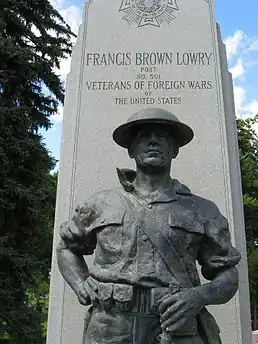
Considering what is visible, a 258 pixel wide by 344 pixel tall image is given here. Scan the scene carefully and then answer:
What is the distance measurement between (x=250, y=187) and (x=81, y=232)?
18442 millimetres

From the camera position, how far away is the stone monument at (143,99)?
5.83 m

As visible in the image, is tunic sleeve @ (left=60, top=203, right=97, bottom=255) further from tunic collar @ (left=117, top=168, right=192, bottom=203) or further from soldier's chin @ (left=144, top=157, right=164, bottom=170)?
soldier's chin @ (left=144, top=157, right=164, bottom=170)

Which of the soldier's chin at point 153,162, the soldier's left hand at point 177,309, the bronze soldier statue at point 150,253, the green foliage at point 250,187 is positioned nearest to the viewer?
the soldier's left hand at point 177,309

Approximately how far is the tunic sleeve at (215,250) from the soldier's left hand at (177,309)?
0.31 m

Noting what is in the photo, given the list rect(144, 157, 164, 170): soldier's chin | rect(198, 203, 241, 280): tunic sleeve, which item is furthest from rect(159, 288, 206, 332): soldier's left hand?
rect(144, 157, 164, 170): soldier's chin

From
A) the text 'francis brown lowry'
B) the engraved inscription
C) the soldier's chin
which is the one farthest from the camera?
the text 'francis brown lowry'

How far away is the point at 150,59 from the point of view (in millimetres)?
6516

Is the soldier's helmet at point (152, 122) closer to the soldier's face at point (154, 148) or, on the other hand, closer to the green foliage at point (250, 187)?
the soldier's face at point (154, 148)

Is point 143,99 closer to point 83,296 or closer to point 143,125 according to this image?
point 143,125

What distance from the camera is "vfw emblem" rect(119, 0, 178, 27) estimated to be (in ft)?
21.9

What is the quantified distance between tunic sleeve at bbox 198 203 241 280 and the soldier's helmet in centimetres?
48

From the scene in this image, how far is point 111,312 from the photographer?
272 cm

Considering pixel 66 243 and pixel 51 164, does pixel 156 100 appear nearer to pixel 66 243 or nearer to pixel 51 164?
pixel 66 243

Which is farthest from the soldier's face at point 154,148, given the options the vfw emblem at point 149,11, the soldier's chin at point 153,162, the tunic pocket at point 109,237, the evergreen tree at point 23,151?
the evergreen tree at point 23,151
